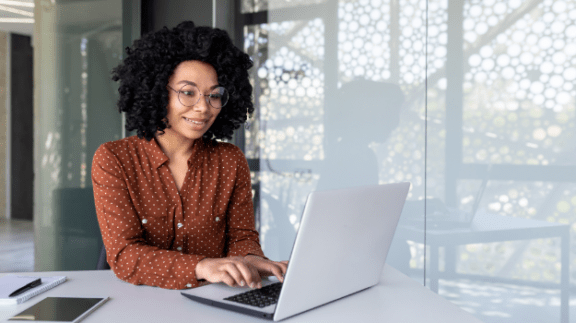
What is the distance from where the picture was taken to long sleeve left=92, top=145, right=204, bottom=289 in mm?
1236

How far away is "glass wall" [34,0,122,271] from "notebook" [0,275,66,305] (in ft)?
6.95

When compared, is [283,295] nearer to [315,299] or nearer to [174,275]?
[315,299]

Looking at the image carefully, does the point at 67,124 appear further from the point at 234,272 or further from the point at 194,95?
the point at 234,272

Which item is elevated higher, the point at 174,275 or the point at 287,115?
the point at 287,115

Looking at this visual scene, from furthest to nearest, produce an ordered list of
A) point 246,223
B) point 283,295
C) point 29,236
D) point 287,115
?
point 29,236, point 287,115, point 246,223, point 283,295

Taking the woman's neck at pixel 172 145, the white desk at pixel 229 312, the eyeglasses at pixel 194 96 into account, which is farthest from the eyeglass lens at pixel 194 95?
the white desk at pixel 229 312

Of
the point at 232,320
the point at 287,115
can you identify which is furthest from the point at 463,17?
the point at 232,320

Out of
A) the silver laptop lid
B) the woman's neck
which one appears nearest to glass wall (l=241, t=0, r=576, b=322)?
the woman's neck

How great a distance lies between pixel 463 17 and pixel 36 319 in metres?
2.43

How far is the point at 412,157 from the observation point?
274cm

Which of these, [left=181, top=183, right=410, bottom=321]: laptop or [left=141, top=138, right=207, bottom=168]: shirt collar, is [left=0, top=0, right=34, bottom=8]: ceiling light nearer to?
[left=141, top=138, right=207, bottom=168]: shirt collar

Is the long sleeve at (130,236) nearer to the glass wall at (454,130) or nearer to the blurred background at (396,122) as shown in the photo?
the blurred background at (396,122)

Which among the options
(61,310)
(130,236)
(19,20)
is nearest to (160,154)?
(130,236)

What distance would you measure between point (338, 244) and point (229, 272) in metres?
0.31
